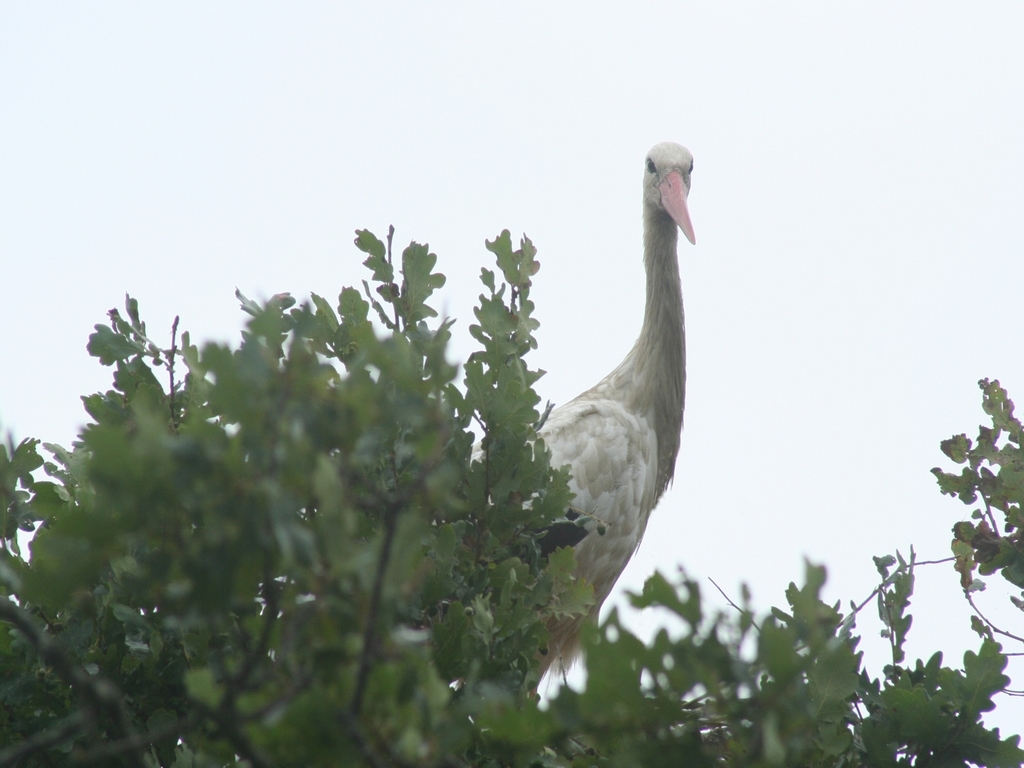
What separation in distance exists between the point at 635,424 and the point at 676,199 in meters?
1.33

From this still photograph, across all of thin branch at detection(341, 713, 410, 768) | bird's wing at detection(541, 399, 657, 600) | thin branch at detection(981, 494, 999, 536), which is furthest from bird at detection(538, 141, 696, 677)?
thin branch at detection(341, 713, 410, 768)

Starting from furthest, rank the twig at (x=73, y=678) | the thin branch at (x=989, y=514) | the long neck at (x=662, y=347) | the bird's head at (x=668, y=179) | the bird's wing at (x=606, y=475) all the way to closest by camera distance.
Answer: the bird's head at (x=668, y=179)
the long neck at (x=662, y=347)
the bird's wing at (x=606, y=475)
the thin branch at (x=989, y=514)
the twig at (x=73, y=678)

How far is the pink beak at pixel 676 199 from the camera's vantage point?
18.9 ft

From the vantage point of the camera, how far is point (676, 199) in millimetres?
5922

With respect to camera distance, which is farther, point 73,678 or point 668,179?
point 668,179

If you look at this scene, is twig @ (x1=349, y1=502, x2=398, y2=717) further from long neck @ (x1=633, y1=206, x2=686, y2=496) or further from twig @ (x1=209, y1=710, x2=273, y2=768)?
long neck @ (x1=633, y1=206, x2=686, y2=496)

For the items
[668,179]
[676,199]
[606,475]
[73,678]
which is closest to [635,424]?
[606,475]

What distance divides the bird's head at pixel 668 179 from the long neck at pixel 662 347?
0.12 m

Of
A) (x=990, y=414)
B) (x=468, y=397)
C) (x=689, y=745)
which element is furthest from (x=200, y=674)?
(x=990, y=414)

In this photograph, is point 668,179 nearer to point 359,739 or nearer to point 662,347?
point 662,347

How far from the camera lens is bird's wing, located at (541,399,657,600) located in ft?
17.0

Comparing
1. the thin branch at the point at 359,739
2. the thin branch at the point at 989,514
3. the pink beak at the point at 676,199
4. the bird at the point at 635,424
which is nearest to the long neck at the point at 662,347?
the bird at the point at 635,424

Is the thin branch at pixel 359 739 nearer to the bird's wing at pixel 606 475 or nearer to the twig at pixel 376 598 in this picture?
the twig at pixel 376 598

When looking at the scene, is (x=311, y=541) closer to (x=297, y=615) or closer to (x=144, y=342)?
(x=297, y=615)
